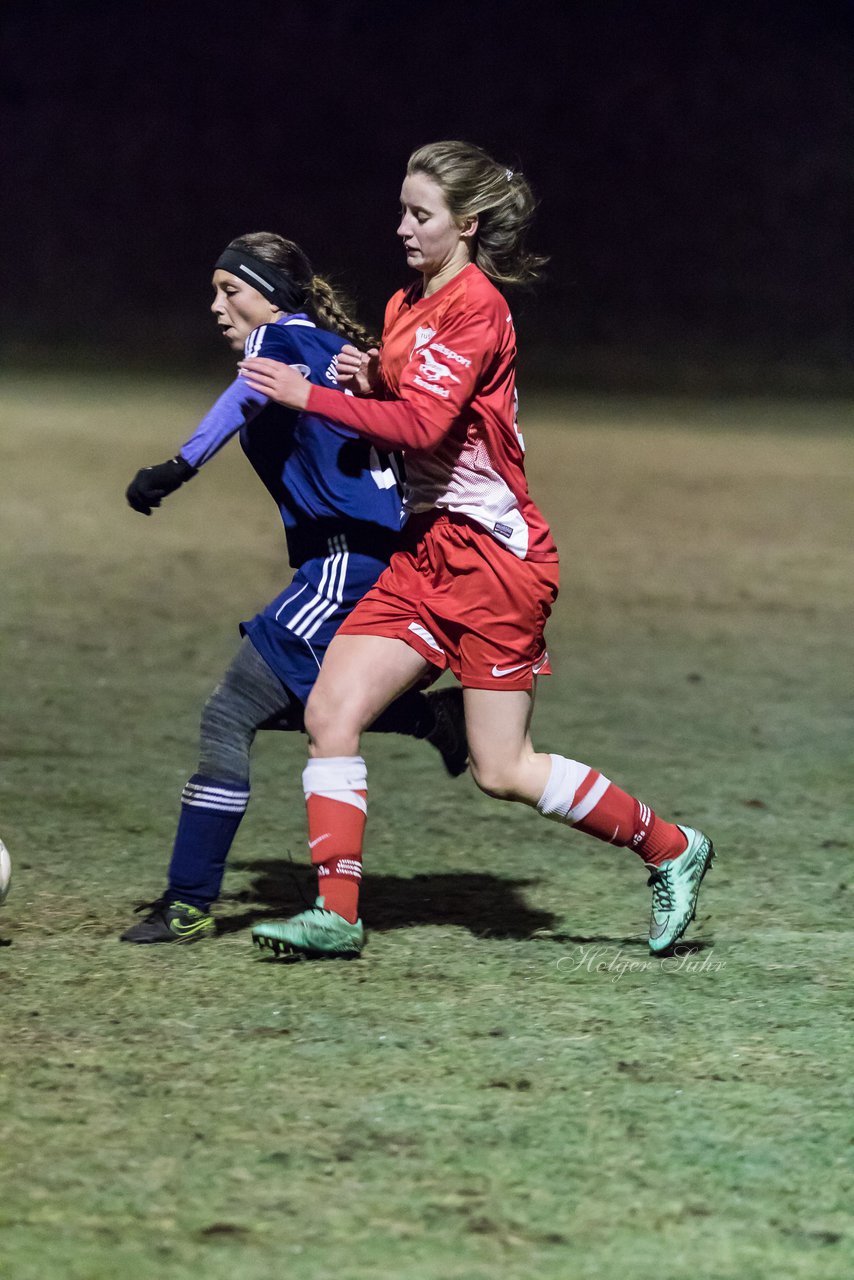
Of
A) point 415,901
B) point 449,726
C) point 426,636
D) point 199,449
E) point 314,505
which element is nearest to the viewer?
point 199,449

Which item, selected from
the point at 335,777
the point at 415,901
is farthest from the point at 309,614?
the point at 415,901

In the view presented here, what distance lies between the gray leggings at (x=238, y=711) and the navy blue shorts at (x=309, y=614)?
0.11ft

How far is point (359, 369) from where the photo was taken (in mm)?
4004

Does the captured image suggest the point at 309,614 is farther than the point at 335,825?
Yes

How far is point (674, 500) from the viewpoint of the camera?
12352 mm

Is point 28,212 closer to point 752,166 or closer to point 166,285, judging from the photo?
point 166,285

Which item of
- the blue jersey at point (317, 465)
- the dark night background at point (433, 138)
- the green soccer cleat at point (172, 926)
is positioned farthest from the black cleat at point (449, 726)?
the dark night background at point (433, 138)

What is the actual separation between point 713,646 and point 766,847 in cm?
309

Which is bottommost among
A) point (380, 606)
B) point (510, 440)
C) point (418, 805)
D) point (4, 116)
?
point (418, 805)

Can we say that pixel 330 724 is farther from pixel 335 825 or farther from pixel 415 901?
pixel 415 901

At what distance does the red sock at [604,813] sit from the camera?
4023mm

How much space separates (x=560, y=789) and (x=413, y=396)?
923 mm

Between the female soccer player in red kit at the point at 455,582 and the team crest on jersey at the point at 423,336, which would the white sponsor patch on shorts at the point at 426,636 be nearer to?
the female soccer player in red kit at the point at 455,582

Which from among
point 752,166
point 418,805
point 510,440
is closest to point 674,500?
point 418,805
